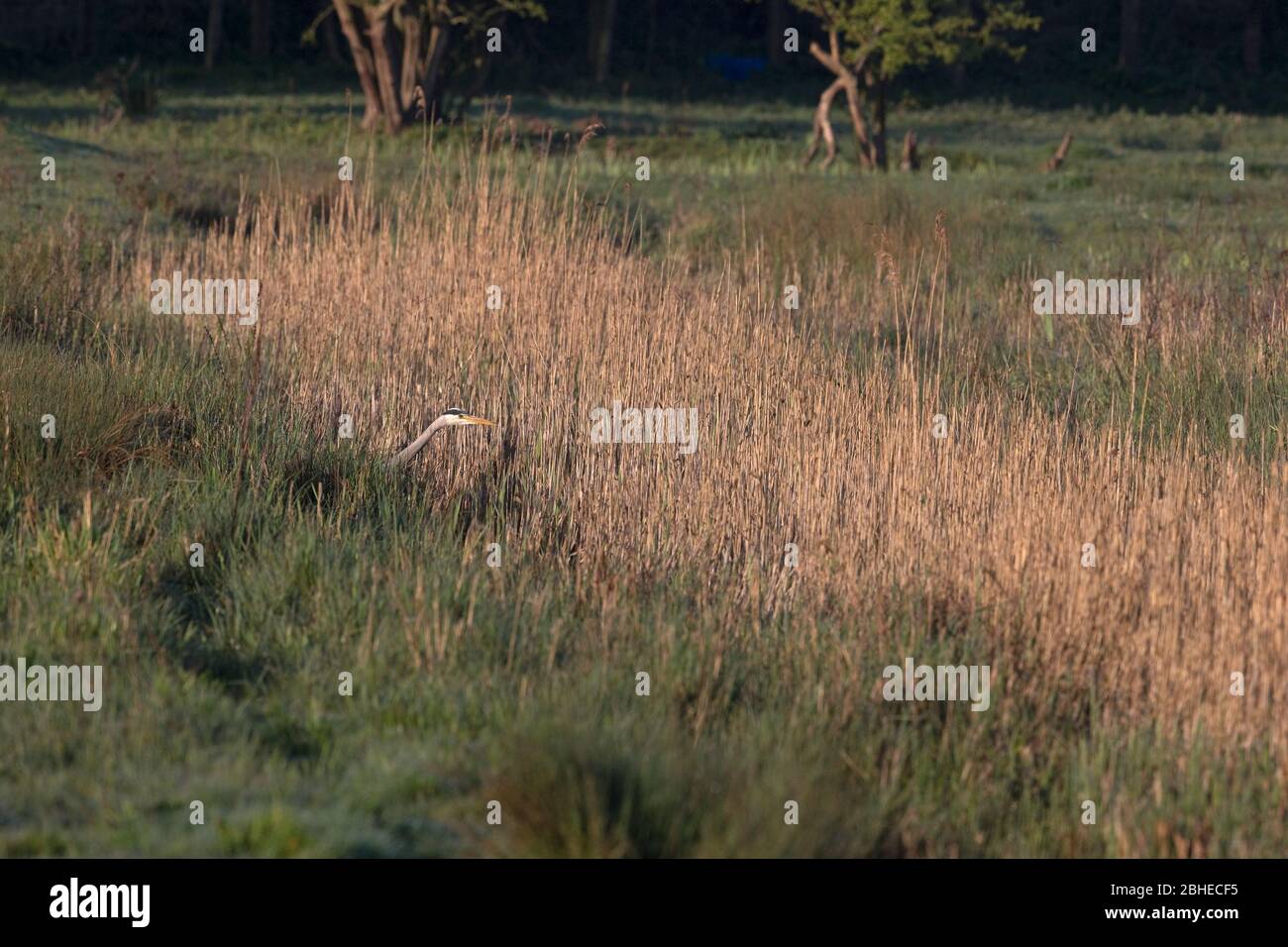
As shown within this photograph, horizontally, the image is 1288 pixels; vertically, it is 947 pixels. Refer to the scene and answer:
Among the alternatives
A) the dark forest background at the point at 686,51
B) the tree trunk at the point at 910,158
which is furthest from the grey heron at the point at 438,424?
the dark forest background at the point at 686,51

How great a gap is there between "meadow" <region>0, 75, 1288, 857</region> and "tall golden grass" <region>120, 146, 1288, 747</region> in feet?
0.08

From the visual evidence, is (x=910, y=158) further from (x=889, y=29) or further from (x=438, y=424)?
(x=438, y=424)

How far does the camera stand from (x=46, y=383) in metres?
5.43

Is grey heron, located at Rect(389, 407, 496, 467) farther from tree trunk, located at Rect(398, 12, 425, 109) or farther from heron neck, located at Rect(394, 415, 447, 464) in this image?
tree trunk, located at Rect(398, 12, 425, 109)

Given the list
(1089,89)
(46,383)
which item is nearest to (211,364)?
(46,383)

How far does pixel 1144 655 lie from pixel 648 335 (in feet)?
12.5

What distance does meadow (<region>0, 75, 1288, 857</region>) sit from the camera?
3305 mm

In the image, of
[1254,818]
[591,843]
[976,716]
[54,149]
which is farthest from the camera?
[54,149]

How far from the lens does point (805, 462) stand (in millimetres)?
5680

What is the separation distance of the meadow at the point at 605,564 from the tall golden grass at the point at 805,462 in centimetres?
2

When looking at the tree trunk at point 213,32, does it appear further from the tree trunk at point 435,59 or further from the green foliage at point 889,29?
the green foliage at point 889,29

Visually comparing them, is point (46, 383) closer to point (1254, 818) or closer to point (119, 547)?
point (119, 547)

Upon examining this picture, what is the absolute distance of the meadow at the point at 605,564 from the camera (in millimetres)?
3305

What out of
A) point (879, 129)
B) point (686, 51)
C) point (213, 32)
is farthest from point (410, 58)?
point (686, 51)
